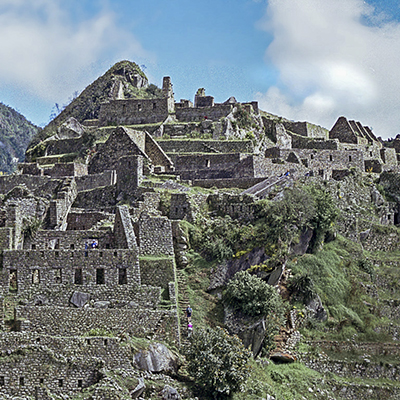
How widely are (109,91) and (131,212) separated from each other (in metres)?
46.4

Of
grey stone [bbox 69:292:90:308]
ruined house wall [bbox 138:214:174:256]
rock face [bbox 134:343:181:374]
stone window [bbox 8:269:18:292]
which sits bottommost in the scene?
rock face [bbox 134:343:181:374]

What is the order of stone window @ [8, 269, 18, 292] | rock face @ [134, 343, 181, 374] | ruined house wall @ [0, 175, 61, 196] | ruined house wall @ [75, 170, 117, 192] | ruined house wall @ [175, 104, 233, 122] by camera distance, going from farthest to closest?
ruined house wall @ [175, 104, 233, 122]
ruined house wall @ [75, 170, 117, 192]
ruined house wall @ [0, 175, 61, 196]
stone window @ [8, 269, 18, 292]
rock face @ [134, 343, 181, 374]

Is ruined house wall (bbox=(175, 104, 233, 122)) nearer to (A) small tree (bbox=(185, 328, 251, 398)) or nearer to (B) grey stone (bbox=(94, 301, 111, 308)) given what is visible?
(B) grey stone (bbox=(94, 301, 111, 308))

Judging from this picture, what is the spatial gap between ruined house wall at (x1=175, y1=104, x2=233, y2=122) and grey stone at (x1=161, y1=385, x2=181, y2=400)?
35128 mm

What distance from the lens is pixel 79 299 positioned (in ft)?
104

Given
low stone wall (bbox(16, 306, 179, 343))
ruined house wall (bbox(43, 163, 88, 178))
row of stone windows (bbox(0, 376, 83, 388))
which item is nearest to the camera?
row of stone windows (bbox(0, 376, 83, 388))

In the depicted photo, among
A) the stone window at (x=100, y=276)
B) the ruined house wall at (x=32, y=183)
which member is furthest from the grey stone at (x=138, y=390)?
the ruined house wall at (x=32, y=183)

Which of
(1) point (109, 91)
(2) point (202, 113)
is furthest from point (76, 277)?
(1) point (109, 91)

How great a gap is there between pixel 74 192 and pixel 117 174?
3.07m

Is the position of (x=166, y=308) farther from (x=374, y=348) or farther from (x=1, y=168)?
(x=1, y=168)

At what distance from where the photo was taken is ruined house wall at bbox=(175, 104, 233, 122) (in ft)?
201

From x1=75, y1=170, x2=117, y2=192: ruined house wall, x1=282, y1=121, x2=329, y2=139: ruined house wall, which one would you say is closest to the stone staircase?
x1=75, y1=170, x2=117, y2=192: ruined house wall

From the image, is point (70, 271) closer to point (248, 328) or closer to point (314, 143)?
point (248, 328)

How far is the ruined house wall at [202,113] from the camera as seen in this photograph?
2416 inches
